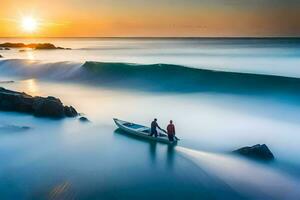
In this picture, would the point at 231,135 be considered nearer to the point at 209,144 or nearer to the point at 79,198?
the point at 209,144

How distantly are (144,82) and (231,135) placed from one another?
1046 inches

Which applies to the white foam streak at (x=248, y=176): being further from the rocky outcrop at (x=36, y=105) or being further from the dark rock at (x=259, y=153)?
the rocky outcrop at (x=36, y=105)

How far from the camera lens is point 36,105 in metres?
25.5

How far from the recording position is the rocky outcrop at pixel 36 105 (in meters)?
24.8

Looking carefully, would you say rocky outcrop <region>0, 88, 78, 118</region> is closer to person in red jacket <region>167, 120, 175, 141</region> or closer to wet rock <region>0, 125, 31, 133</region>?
wet rock <region>0, 125, 31, 133</region>

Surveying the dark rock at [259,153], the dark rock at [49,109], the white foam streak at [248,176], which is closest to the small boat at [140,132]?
the white foam streak at [248,176]

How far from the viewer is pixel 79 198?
41.8 feet

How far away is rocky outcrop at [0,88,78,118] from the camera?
24.8 metres

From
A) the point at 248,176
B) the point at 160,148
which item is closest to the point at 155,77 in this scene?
the point at 160,148

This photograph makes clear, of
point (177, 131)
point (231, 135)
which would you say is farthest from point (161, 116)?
point (231, 135)

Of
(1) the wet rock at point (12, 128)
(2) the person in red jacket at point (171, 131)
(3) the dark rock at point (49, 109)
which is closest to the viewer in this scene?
(2) the person in red jacket at point (171, 131)

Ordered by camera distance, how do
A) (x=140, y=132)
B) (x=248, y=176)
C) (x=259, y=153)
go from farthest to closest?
(x=140, y=132)
(x=259, y=153)
(x=248, y=176)

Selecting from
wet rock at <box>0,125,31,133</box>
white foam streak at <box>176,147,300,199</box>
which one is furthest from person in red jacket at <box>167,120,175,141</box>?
wet rock at <box>0,125,31,133</box>

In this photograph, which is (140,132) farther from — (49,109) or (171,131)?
(49,109)
